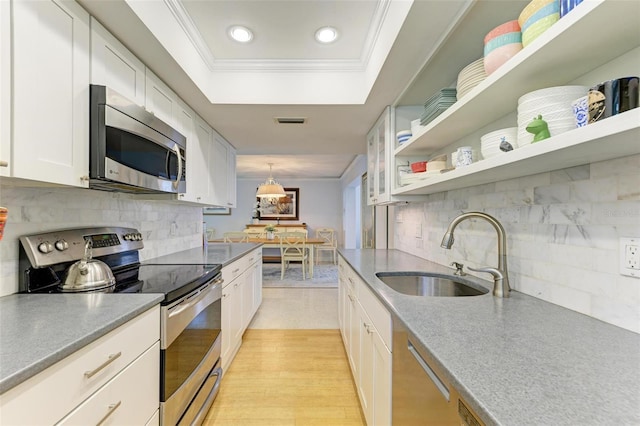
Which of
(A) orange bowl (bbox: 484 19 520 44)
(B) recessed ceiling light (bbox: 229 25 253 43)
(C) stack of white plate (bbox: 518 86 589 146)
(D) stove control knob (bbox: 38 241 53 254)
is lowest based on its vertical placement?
(D) stove control knob (bbox: 38 241 53 254)

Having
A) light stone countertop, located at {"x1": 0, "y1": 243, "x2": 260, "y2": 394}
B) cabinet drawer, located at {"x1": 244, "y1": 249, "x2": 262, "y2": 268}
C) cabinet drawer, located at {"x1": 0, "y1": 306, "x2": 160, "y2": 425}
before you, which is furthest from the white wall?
cabinet drawer, located at {"x1": 0, "y1": 306, "x2": 160, "y2": 425}

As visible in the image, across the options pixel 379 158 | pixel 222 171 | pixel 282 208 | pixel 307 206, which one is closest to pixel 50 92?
pixel 222 171

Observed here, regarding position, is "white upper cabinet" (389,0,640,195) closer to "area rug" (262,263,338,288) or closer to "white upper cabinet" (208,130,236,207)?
"white upper cabinet" (208,130,236,207)

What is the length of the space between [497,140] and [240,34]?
1773 millimetres

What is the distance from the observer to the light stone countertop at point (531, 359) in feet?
1.61

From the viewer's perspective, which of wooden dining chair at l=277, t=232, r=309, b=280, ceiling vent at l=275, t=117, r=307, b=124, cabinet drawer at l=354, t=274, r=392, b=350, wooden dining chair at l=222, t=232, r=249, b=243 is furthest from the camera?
wooden dining chair at l=222, t=232, r=249, b=243

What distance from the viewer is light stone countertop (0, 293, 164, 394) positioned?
2.11 ft

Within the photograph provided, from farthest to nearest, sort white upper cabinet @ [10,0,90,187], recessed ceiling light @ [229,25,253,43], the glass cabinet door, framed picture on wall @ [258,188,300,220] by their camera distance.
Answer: framed picture on wall @ [258,188,300,220], the glass cabinet door, recessed ceiling light @ [229,25,253,43], white upper cabinet @ [10,0,90,187]

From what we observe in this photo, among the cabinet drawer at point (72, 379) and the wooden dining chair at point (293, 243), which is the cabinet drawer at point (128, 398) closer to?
the cabinet drawer at point (72, 379)

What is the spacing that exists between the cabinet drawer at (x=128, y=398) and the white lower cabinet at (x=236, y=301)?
94 cm

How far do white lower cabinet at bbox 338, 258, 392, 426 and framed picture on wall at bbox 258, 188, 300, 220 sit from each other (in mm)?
6457

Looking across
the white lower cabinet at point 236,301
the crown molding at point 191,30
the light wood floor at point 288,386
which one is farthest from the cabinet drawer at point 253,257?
the crown molding at point 191,30

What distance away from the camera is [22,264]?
118 cm

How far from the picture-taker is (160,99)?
6.18ft
